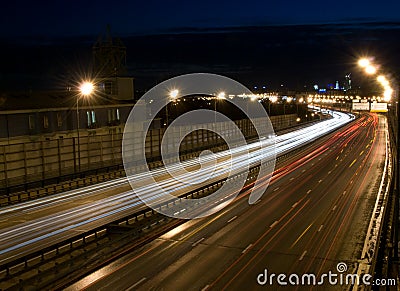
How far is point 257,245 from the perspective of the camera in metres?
18.6

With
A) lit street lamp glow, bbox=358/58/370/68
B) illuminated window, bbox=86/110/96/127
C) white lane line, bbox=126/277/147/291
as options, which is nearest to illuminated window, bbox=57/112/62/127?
illuminated window, bbox=86/110/96/127

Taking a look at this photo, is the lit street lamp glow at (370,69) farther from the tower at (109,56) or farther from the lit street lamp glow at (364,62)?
the tower at (109,56)

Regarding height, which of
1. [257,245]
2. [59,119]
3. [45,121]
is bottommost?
[257,245]

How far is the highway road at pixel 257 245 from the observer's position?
49.0ft

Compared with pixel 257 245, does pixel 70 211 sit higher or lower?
higher

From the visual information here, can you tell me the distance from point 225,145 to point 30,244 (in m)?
37.0

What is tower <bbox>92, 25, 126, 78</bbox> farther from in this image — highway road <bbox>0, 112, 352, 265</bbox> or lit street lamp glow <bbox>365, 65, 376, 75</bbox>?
lit street lamp glow <bbox>365, 65, 376, 75</bbox>

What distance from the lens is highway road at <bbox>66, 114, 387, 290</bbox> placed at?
14.9m

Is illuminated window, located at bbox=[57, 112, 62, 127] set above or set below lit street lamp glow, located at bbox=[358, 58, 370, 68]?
below

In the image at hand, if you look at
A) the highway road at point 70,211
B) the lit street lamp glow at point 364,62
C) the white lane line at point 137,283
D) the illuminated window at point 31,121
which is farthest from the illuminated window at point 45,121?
the lit street lamp glow at point 364,62

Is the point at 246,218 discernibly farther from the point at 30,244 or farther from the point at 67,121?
the point at 67,121

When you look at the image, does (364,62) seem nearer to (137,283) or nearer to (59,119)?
(137,283)

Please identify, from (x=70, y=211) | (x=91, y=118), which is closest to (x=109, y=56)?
(x=91, y=118)

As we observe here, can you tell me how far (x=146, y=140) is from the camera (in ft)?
131
